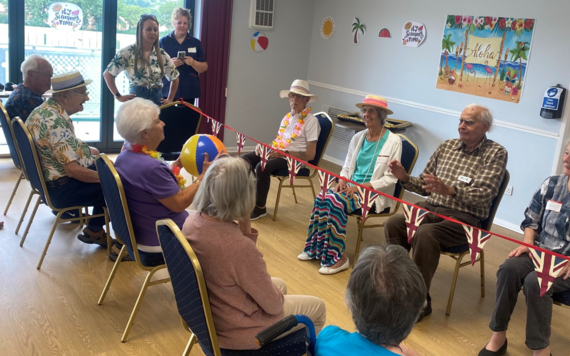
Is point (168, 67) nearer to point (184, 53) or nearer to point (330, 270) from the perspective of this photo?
point (184, 53)

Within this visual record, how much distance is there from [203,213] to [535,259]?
1635 mm

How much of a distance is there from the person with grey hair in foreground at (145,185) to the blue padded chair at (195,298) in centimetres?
63

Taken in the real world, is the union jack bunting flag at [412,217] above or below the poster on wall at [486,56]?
below

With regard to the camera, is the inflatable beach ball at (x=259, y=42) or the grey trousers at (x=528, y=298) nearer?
the grey trousers at (x=528, y=298)

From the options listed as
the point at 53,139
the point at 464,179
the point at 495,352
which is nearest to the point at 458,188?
the point at 464,179

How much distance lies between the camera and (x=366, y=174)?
3.76 metres

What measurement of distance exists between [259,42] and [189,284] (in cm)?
542

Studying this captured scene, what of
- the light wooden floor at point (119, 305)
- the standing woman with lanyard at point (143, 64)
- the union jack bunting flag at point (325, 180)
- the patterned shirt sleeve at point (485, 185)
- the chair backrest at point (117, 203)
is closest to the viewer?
the chair backrest at point (117, 203)

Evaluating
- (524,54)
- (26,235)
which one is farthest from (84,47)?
(524,54)

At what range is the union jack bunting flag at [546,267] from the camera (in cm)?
246

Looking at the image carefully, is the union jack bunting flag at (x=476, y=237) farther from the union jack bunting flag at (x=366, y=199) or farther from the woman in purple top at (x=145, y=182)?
the woman in purple top at (x=145, y=182)

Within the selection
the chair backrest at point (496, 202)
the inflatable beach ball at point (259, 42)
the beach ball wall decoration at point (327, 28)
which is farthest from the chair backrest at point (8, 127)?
the beach ball wall decoration at point (327, 28)

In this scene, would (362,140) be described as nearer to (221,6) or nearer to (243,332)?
(243,332)

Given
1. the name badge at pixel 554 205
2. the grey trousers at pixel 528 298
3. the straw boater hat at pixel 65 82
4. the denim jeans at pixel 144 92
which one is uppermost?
the straw boater hat at pixel 65 82
